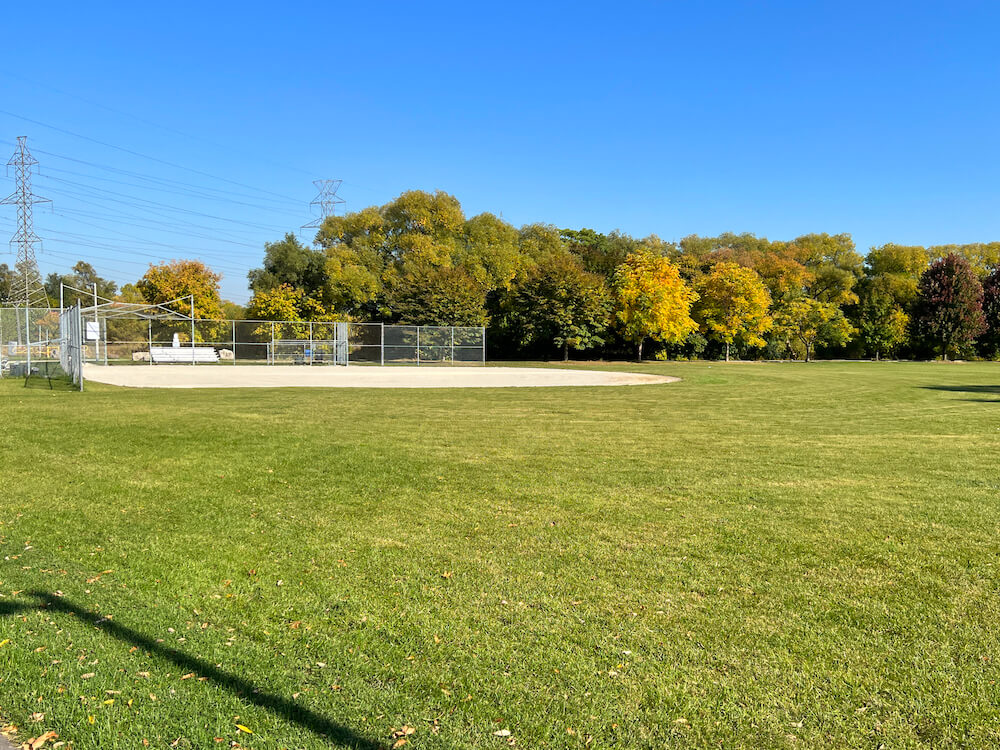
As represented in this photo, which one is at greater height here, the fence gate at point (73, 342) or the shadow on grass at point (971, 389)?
the fence gate at point (73, 342)

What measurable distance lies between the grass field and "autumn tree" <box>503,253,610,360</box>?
131 feet

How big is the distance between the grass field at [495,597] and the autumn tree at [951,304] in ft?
198

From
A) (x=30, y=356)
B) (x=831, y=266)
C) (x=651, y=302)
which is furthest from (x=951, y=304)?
(x=30, y=356)

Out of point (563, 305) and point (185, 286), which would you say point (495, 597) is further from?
point (185, 286)

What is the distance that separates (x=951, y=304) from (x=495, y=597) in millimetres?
68458

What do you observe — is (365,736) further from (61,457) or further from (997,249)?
(997,249)

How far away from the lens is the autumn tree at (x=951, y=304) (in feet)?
193

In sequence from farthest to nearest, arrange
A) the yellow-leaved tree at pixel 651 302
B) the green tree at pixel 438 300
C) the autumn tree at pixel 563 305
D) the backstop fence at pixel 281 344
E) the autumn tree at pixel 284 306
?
the autumn tree at pixel 284 306, the yellow-leaved tree at pixel 651 302, the autumn tree at pixel 563 305, the green tree at pixel 438 300, the backstop fence at pixel 281 344

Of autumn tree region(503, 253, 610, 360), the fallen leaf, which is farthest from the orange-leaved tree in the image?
the fallen leaf

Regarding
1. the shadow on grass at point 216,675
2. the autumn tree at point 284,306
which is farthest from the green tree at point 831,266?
the shadow on grass at point 216,675

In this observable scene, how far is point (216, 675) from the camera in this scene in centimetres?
322

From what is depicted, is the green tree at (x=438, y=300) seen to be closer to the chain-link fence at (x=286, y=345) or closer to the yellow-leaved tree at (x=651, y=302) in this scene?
the chain-link fence at (x=286, y=345)

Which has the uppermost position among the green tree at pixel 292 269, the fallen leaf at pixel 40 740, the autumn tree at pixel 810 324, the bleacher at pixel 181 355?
the green tree at pixel 292 269

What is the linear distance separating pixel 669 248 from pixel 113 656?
66.7 m
